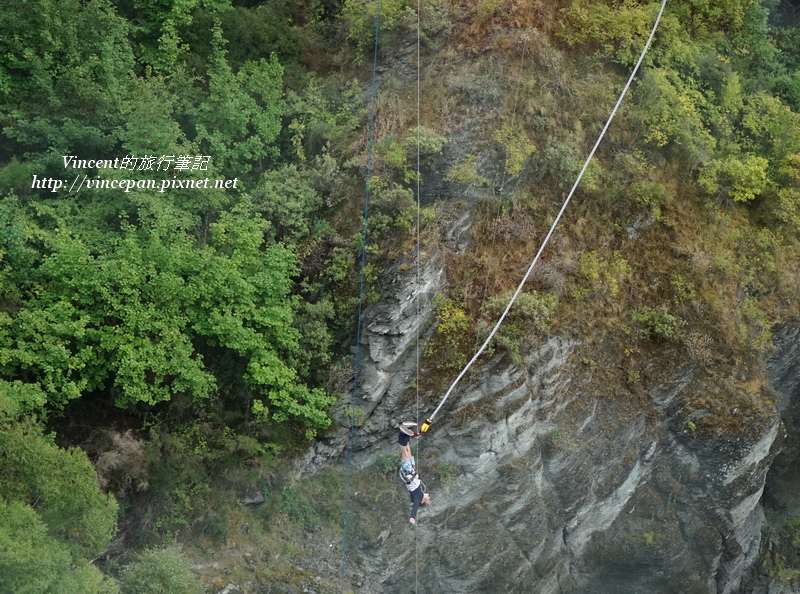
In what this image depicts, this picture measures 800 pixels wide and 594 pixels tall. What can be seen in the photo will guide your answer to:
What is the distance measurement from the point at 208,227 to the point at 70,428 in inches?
146

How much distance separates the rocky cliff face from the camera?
13.9 metres

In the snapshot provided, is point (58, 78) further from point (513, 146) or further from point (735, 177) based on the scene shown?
point (735, 177)

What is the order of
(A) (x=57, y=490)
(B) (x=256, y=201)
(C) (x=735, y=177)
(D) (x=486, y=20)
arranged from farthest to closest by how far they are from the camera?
(C) (x=735, y=177) → (D) (x=486, y=20) → (B) (x=256, y=201) → (A) (x=57, y=490)

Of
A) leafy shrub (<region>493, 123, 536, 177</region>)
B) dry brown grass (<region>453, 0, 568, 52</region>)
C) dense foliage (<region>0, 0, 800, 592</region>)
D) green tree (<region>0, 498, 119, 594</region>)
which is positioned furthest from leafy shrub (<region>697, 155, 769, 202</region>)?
green tree (<region>0, 498, 119, 594</region>)

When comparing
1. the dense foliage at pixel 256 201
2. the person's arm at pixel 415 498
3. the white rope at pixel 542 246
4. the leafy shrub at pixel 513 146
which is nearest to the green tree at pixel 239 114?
the dense foliage at pixel 256 201

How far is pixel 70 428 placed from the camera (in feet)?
41.9

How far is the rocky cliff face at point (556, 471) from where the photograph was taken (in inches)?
547

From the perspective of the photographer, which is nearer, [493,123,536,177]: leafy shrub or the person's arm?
the person's arm

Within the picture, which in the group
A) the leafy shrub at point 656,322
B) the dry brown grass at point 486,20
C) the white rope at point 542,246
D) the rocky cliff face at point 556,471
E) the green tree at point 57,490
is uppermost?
the dry brown grass at point 486,20

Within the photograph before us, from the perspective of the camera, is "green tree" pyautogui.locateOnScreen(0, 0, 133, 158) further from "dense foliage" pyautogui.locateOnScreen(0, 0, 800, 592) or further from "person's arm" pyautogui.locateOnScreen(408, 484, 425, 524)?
"person's arm" pyautogui.locateOnScreen(408, 484, 425, 524)

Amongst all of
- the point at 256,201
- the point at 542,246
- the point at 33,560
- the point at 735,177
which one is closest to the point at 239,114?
the point at 256,201

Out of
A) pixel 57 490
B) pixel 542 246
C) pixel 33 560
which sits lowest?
pixel 33 560

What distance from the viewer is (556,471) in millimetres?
14938

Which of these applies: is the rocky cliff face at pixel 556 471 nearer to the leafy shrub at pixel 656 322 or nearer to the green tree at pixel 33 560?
the leafy shrub at pixel 656 322
